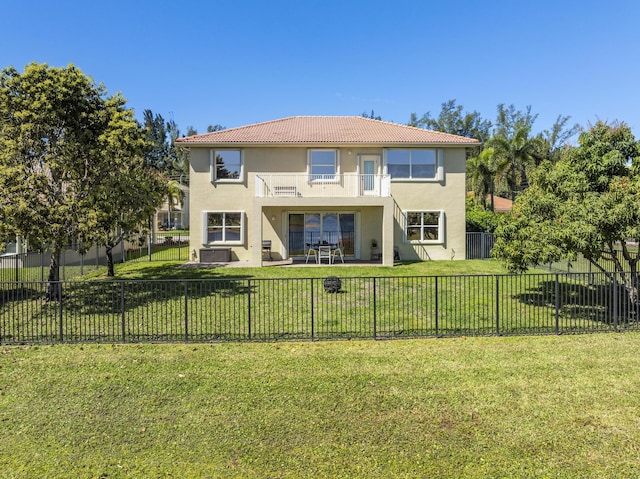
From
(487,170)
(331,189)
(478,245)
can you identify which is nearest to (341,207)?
(331,189)

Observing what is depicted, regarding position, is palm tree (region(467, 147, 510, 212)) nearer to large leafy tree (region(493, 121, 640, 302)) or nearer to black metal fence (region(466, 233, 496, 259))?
black metal fence (region(466, 233, 496, 259))

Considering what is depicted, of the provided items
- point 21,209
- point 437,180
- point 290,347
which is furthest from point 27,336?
point 437,180

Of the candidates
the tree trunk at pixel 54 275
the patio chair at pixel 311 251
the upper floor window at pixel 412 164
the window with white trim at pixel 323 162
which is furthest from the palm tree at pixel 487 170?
the tree trunk at pixel 54 275

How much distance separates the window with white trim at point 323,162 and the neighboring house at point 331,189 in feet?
0.16

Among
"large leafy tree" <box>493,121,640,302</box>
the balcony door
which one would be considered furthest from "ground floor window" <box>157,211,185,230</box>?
"large leafy tree" <box>493,121,640,302</box>

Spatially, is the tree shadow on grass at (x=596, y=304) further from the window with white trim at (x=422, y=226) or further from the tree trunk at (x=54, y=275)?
the tree trunk at (x=54, y=275)

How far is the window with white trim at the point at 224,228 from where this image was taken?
65.0 ft

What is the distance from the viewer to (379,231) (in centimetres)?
2023

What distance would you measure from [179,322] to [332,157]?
Result: 1275 centimetres

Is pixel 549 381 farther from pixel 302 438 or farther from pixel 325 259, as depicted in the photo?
Answer: pixel 325 259

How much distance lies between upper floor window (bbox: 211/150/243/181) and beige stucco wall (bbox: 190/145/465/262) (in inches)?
11.6

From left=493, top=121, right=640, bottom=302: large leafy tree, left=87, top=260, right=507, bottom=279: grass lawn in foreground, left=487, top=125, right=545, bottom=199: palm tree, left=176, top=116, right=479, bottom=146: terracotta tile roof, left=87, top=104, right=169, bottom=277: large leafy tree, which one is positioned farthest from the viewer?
left=487, top=125, right=545, bottom=199: palm tree

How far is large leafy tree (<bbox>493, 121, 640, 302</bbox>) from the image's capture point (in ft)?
27.8

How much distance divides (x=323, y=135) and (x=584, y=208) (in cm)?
1371
